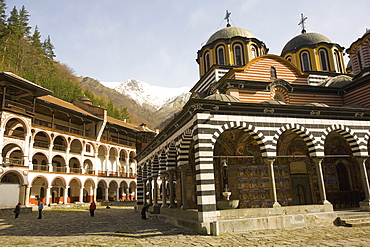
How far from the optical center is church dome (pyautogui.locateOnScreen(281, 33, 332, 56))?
21250 mm

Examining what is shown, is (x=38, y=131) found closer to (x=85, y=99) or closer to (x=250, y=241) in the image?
(x=85, y=99)

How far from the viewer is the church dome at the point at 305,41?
21250 mm

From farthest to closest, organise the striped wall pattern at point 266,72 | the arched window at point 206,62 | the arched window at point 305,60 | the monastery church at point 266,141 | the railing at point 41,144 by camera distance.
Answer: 1. the railing at point 41,144
2. the arched window at point 305,60
3. the arched window at point 206,62
4. the striped wall pattern at point 266,72
5. the monastery church at point 266,141

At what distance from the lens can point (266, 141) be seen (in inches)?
451

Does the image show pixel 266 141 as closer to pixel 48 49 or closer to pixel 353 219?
pixel 353 219

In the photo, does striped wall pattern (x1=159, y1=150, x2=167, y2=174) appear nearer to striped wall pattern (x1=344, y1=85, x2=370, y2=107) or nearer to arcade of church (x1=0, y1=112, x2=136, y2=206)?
striped wall pattern (x1=344, y1=85, x2=370, y2=107)

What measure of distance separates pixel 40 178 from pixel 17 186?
542 cm

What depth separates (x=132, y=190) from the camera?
137 ft

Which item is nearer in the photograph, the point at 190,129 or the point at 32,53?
the point at 190,129

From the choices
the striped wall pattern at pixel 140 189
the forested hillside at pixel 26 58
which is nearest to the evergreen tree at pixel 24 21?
the forested hillside at pixel 26 58

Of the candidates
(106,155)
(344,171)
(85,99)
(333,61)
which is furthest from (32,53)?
(344,171)

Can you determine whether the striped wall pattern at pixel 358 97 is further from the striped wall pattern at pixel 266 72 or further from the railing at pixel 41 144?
the railing at pixel 41 144

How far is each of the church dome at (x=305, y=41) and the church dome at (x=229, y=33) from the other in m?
3.51

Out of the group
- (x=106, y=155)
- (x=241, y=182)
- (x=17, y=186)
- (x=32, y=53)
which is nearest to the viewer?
(x=241, y=182)
